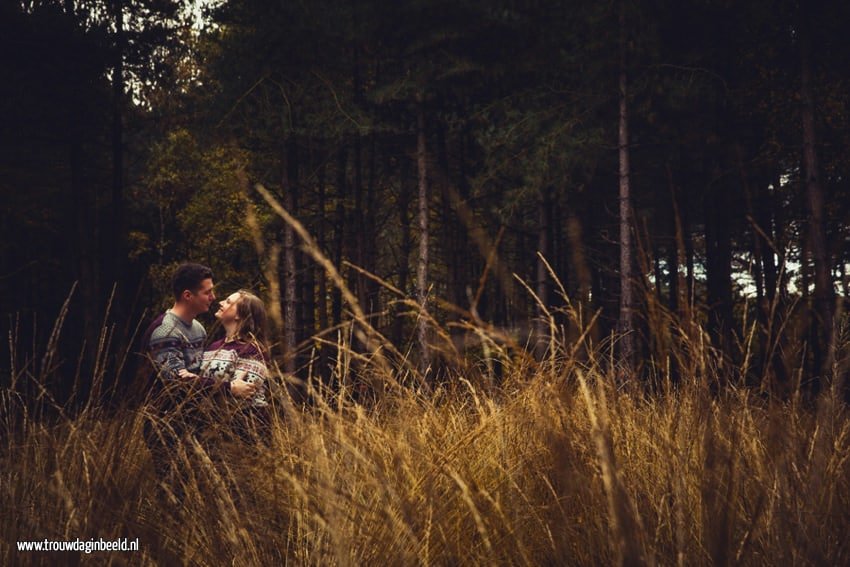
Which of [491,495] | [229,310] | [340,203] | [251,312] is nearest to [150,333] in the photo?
[229,310]

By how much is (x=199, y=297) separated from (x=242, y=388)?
2.75 feet

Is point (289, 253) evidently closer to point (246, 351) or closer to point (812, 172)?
point (812, 172)

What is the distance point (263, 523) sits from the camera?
7.45ft

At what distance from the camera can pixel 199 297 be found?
13.0 ft

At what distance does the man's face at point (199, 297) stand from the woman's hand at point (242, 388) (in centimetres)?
73

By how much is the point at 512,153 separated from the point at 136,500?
11.0 meters

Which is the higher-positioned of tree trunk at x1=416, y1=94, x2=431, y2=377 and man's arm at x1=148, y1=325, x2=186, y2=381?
tree trunk at x1=416, y1=94, x2=431, y2=377

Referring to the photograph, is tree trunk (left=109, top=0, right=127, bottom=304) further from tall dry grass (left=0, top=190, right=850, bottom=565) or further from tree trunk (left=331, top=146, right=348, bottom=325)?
tall dry grass (left=0, top=190, right=850, bottom=565)

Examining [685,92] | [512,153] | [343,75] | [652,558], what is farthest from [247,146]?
[652,558]

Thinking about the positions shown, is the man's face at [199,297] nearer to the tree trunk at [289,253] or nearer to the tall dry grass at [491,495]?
the tall dry grass at [491,495]

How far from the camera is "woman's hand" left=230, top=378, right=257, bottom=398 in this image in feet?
11.0

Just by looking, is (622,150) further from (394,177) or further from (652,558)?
(652,558)

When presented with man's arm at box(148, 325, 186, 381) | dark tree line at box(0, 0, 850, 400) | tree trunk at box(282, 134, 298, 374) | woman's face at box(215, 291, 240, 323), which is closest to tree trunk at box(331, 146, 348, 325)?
dark tree line at box(0, 0, 850, 400)

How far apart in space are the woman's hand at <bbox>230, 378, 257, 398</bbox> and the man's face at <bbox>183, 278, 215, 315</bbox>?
73 cm
